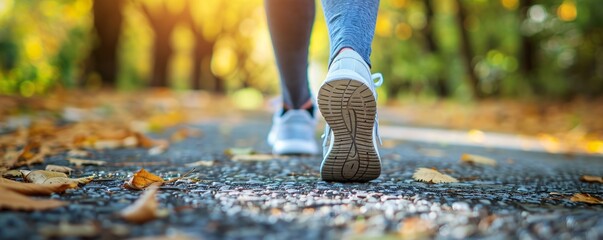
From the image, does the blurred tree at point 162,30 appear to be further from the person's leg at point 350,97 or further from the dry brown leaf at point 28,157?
the person's leg at point 350,97

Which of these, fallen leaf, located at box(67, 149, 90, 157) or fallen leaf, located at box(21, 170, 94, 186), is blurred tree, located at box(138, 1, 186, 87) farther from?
fallen leaf, located at box(21, 170, 94, 186)

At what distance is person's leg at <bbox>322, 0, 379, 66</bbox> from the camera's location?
1452mm

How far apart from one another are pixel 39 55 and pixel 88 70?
5.35 meters

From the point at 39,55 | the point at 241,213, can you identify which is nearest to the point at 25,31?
the point at 39,55

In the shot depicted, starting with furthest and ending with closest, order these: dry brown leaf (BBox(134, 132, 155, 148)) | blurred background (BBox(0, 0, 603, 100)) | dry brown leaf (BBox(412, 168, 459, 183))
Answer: blurred background (BBox(0, 0, 603, 100)) → dry brown leaf (BBox(134, 132, 155, 148)) → dry brown leaf (BBox(412, 168, 459, 183))

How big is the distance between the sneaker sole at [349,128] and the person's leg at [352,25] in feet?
0.40

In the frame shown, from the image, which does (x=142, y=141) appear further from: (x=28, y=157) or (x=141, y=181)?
(x=141, y=181)

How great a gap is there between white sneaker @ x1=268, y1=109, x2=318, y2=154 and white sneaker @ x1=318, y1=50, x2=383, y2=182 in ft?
2.45

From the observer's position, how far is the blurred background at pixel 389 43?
862 cm

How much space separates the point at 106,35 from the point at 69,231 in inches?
401

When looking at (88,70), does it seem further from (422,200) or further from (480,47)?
(422,200)

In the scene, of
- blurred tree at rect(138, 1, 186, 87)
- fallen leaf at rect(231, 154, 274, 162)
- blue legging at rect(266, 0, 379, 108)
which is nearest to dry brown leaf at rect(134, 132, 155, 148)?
fallen leaf at rect(231, 154, 274, 162)

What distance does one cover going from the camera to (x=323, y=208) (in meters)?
1.12

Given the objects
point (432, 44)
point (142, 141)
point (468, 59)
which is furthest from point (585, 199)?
point (432, 44)
